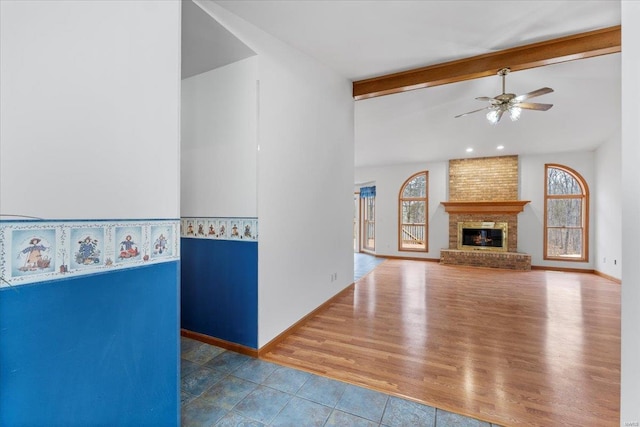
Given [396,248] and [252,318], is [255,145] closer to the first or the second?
[252,318]

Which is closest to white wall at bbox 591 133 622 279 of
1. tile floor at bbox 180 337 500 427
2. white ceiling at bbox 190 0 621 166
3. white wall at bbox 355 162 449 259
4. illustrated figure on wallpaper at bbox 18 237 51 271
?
white ceiling at bbox 190 0 621 166

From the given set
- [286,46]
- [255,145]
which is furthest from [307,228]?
[286,46]

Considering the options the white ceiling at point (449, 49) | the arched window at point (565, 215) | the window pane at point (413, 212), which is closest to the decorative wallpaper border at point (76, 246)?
the white ceiling at point (449, 49)

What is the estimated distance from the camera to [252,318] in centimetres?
231

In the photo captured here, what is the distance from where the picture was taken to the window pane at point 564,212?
252 inches

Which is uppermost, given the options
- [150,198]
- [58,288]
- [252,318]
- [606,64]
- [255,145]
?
[606,64]

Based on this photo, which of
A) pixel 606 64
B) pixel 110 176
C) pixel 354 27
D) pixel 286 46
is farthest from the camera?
pixel 606 64

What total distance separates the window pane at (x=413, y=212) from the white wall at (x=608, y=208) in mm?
3598

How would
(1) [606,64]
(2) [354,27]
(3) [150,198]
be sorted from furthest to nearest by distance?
(1) [606,64]
(2) [354,27]
(3) [150,198]

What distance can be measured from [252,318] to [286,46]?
255 cm

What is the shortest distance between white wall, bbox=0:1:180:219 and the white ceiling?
1.26 metres

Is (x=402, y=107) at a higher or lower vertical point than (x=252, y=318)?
higher

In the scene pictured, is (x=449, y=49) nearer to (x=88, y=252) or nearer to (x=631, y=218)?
(x=631, y=218)

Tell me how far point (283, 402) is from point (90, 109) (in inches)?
73.1
